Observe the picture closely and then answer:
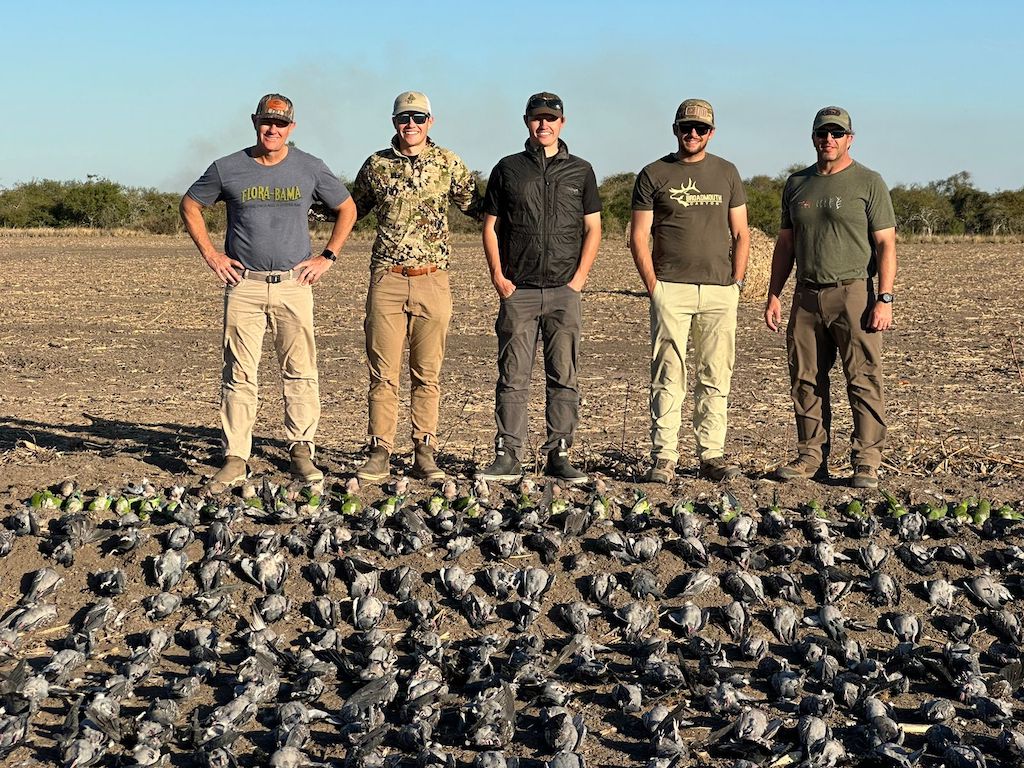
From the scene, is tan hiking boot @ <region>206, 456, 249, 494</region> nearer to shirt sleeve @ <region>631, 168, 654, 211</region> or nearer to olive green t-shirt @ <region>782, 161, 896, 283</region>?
shirt sleeve @ <region>631, 168, 654, 211</region>

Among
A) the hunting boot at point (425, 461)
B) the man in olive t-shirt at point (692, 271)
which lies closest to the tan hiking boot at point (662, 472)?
the man in olive t-shirt at point (692, 271)

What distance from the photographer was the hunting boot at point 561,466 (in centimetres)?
712

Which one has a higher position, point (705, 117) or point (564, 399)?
point (705, 117)

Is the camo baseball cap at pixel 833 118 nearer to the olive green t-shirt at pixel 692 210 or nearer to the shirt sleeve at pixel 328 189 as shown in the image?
the olive green t-shirt at pixel 692 210

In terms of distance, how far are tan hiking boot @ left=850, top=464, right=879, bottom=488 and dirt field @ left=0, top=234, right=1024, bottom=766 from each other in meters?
0.12

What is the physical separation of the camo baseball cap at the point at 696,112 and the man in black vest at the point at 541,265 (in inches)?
25.6

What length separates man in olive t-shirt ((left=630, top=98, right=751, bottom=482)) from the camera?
7047 mm

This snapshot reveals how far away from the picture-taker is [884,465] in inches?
306

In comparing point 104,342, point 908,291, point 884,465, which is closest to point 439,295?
point 884,465

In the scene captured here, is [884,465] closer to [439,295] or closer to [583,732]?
[439,295]

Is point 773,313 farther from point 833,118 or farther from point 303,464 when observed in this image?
point 303,464

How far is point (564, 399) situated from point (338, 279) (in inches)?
640

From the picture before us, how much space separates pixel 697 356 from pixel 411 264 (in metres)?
1.88

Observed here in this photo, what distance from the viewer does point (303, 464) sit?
7.13 metres
